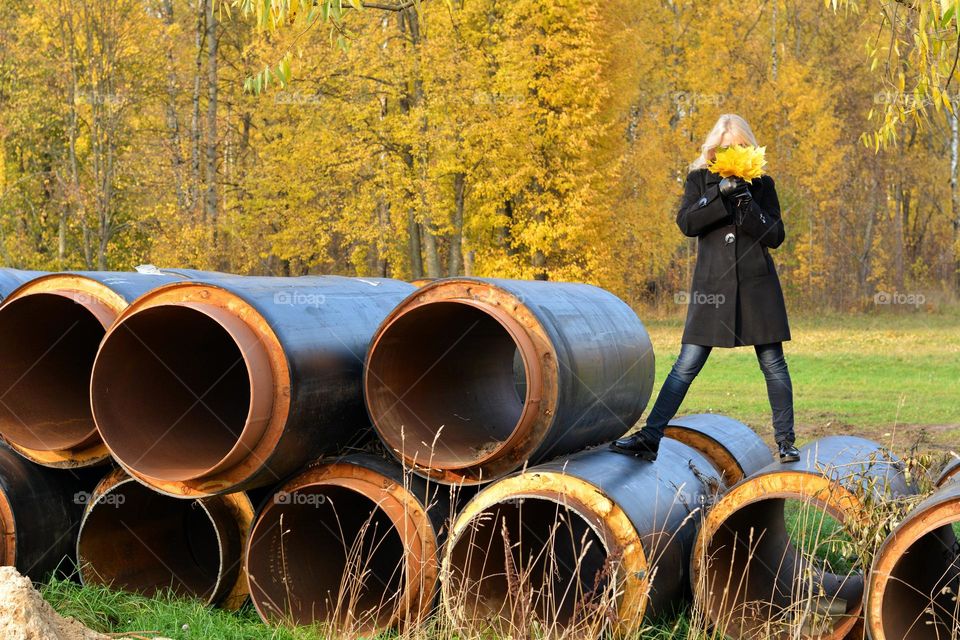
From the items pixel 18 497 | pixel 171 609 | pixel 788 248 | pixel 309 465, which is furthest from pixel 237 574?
pixel 788 248

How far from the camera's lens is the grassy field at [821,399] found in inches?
213

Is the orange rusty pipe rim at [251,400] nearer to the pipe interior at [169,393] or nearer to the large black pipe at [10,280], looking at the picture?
the pipe interior at [169,393]

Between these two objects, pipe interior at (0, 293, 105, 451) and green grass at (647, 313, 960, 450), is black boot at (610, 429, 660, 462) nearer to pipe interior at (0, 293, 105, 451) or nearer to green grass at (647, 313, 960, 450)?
green grass at (647, 313, 960, 450)

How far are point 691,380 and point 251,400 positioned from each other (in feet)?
7.93

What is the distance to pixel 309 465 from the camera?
5.42 m

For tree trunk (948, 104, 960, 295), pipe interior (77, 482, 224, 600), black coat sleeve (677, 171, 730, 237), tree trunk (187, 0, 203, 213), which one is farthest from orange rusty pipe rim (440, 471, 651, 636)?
tree trunk (948, 104, 960, 295)

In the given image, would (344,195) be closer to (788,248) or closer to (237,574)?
(788,248)

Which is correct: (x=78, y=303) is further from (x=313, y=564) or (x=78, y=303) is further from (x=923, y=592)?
(x=923, y=592)

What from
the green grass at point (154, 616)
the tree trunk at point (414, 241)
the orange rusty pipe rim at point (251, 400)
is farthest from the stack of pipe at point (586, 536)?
the tree trunk at point (414, 241)

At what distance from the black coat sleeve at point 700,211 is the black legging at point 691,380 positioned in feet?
2.22

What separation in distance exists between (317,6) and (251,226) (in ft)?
80.2

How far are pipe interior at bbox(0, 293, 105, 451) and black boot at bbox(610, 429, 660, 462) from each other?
9.97 feet

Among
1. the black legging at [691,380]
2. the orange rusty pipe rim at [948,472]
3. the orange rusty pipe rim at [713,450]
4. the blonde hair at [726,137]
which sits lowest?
the orange rusty pipe rim at [713,450]

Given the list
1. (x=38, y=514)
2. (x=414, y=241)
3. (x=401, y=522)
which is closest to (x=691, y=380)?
(x=401, y=522)
